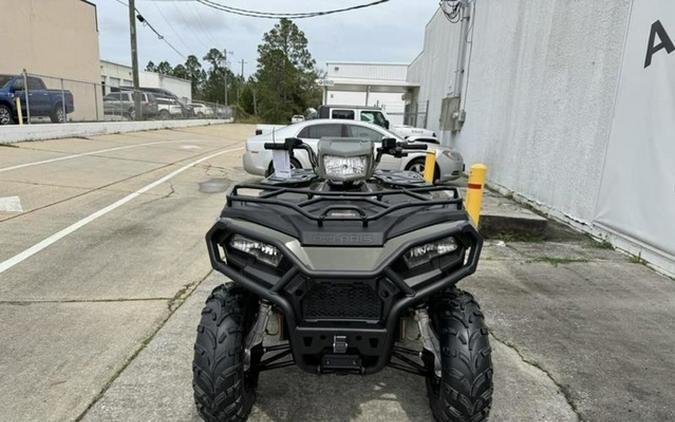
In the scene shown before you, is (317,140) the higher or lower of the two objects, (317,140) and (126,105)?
the lower

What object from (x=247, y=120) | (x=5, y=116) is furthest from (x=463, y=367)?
(x=247, y=120)

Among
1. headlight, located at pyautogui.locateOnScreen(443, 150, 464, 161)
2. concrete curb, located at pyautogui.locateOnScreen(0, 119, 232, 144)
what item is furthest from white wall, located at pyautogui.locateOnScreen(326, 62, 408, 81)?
headlight, located at pyautogui.locateOnScreen(443, 150, 464, 161)

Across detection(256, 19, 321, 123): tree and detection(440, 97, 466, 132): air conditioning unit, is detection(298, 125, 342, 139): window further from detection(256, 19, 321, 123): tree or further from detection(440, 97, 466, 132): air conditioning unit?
detection(256, 19, 321, 123): tree

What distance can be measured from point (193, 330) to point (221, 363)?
143 cm

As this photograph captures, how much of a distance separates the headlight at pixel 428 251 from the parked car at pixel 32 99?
658 inches

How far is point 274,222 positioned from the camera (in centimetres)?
213

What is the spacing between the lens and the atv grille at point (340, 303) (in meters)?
2.03

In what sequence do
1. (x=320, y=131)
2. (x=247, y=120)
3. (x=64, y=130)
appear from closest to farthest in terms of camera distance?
(x=320, y=131) → (x=64, y=130) → (x=247, y=120)

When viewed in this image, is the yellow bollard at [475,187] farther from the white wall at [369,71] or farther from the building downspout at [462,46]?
the white wall at [369,71]

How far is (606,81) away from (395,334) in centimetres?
599

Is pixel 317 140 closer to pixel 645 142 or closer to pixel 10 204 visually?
pixel 10 204

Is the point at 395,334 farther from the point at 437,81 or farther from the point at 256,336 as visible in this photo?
the point at 437,81

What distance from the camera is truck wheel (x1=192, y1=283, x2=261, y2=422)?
214cm

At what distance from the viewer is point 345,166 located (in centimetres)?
274
